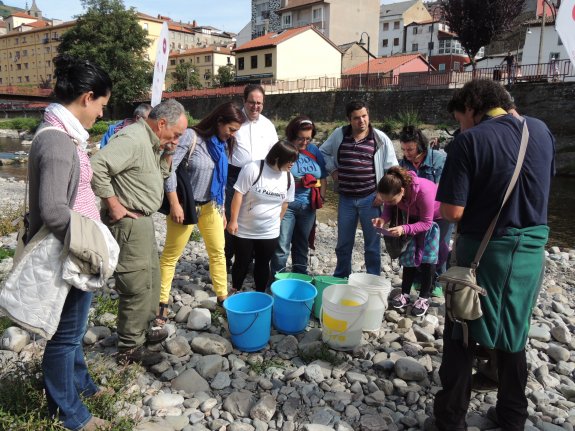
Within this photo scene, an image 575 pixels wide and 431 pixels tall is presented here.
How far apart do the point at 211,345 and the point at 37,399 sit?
50.2 inches

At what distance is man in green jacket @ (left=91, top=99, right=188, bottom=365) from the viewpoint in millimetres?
2590

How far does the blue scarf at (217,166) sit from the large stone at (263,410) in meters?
1.69

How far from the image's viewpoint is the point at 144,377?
294 centimetres

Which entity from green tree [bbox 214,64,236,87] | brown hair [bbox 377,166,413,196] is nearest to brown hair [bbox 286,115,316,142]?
brown hair [bbox 377,166,413,196]

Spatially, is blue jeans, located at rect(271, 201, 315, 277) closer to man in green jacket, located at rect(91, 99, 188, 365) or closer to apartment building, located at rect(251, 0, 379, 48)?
man in green jacket, located at rect(91, 99, 188, 365)

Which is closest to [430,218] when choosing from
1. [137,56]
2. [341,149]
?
[341,149]

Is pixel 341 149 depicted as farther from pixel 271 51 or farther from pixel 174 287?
pixel 271 51

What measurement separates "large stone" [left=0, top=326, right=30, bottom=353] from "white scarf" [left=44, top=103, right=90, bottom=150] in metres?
2.01

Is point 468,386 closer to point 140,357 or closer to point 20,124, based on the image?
point 140,357

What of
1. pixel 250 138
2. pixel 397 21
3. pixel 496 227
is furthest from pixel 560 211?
pixel 397 21

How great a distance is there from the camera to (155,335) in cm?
317

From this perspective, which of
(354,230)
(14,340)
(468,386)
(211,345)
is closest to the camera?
(468,386)

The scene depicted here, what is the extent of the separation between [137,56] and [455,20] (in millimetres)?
29420

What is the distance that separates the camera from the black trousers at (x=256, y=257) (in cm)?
386
